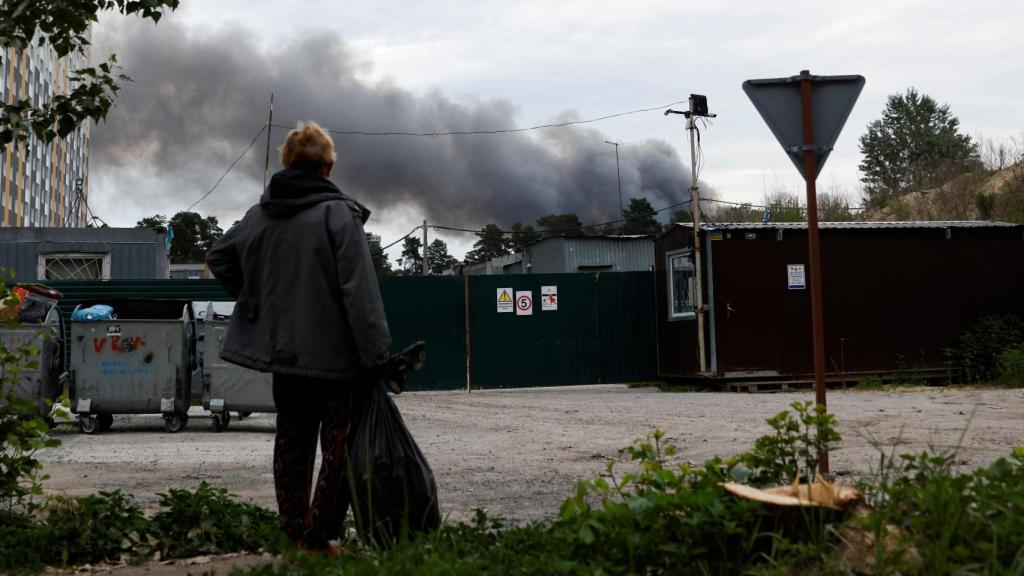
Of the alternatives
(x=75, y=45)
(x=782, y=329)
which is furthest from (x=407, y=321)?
(x=75, y=45)

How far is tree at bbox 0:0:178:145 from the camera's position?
14.8ft

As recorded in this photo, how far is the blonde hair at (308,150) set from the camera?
4199mm

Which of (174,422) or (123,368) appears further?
(174,422)

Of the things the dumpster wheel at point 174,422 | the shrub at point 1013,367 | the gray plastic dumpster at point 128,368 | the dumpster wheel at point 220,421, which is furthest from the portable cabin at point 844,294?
the gray plastic dumpster at point 128,368

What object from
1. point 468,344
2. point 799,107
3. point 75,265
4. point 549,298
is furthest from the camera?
point 75,265

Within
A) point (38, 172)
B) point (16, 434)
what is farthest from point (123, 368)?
point (38, 172)

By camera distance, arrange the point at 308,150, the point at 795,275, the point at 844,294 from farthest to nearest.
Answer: the point at 844,294
the point at 795,275
the point at 308,150

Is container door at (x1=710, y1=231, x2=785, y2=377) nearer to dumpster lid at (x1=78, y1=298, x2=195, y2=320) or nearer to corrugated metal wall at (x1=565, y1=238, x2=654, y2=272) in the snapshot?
dumpster lid at (x1=78, y1=298, x2=195, y2=320)

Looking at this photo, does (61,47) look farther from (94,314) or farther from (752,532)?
(94,314)

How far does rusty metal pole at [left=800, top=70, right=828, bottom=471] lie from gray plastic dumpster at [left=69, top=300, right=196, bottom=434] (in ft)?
26.9

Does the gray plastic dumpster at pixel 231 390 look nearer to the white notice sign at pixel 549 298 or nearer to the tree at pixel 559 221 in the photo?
the white notice sign at pixel 549 298

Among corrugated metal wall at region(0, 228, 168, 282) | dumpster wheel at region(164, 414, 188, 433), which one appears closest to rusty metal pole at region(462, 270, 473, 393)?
dumpster wheel at region(164, 414, 188, 433)

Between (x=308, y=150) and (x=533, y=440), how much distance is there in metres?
5.82

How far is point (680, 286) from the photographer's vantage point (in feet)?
57.4
